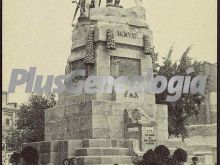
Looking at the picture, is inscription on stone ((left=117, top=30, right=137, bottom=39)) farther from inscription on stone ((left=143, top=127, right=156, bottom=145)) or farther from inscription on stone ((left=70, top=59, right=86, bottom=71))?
inscription on stone ((left=143, top=127, right=156, bottom=145))

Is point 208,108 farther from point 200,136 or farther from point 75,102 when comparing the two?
point 75,102

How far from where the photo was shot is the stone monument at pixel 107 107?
20094mm

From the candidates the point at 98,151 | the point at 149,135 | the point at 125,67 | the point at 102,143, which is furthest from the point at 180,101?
the point at 98,151

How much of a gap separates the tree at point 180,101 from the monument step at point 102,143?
30.5 feet

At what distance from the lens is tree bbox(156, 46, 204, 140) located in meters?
30.4

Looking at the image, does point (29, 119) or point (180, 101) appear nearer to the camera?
point (180, 101)

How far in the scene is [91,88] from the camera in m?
22.3

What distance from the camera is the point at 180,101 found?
31047mm

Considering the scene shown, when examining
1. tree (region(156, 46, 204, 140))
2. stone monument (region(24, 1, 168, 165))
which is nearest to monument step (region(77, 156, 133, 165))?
stone monument (region(24, 1, 168, 165))

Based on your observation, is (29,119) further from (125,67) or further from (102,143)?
(102,143)

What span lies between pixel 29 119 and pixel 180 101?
10.0 m

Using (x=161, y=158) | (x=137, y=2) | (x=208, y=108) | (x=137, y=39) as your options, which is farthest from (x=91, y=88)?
(x=208, y=108)

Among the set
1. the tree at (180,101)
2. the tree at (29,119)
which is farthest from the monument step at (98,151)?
the tree at (29,119)

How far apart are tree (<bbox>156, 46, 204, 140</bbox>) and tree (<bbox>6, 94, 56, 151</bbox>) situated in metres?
8.06
